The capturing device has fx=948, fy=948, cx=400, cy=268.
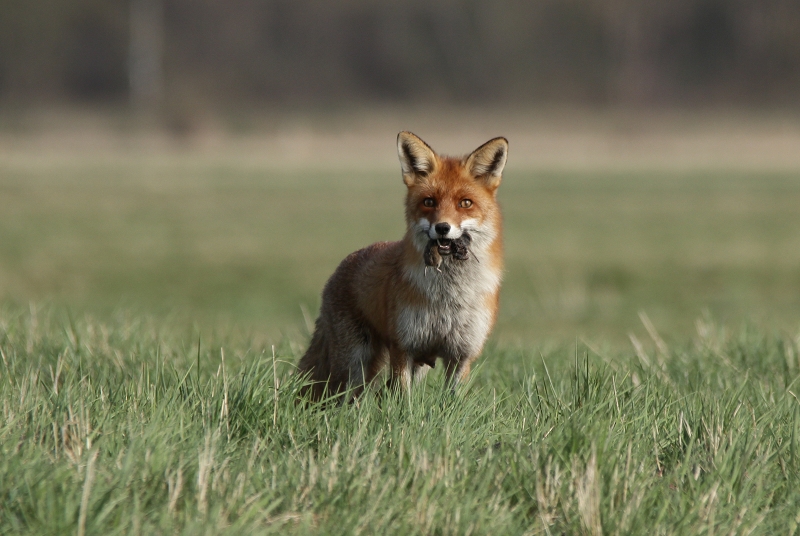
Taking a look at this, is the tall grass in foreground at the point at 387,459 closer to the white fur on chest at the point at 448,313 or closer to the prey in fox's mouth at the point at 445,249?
the white fur on chest at the point at 448,313

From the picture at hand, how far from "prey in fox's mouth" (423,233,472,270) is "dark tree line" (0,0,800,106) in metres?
43.5

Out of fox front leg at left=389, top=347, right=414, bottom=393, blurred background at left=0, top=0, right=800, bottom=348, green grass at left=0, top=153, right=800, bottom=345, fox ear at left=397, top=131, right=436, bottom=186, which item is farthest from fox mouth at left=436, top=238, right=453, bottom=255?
blurred background at left=0, top=0, right=800, bottom=348

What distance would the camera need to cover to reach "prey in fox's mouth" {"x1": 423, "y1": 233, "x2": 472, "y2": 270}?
4.60 meters

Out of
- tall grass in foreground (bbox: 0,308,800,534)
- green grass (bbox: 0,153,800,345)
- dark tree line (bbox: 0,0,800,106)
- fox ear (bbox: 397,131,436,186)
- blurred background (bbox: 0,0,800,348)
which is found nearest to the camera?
tall grass in foreground (bbox: 0,308,800,534)

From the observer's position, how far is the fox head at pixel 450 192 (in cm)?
464

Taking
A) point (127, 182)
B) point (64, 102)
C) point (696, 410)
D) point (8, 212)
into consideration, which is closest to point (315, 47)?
point (64, 102)

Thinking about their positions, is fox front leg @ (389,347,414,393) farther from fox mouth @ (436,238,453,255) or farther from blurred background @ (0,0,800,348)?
blurred background @ (0,0,800,348)

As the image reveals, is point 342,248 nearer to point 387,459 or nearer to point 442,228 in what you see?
point 442,228

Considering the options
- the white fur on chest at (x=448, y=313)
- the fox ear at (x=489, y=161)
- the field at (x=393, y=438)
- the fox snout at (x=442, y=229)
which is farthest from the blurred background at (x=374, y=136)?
the fox snout at (x=442, y=229)

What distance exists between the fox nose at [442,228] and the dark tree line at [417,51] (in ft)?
143

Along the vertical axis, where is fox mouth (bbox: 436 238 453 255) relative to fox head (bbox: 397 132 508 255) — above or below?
below

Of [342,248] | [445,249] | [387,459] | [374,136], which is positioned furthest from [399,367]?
[374,136]

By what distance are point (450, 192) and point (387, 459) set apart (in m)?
1.64

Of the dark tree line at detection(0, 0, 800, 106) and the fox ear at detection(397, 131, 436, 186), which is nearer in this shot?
the fox ear at detection(397, 131, 436, 186)
